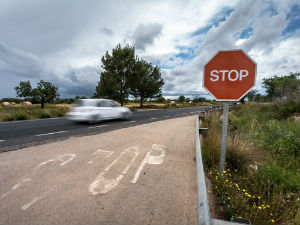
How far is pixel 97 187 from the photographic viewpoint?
2.31 metres

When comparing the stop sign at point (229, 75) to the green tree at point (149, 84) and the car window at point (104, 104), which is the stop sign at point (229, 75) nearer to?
the car window at point (104, 104)

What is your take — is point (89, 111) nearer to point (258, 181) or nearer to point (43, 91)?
point (258, 181)

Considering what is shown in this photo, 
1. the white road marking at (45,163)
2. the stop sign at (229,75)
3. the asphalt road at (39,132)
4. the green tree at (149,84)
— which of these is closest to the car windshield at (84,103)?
the asphalt road at (39,132)

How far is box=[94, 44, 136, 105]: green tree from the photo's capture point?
66.2ft

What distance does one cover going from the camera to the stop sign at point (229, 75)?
212cm

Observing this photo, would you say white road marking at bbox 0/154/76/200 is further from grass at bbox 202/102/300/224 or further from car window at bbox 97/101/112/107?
car window at bbox 97/101/112/107

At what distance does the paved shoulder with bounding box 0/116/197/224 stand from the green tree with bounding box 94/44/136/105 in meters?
17.2

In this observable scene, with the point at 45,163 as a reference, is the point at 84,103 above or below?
above

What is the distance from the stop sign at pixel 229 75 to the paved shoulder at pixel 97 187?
5.57 ft

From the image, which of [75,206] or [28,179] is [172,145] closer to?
[75,206]

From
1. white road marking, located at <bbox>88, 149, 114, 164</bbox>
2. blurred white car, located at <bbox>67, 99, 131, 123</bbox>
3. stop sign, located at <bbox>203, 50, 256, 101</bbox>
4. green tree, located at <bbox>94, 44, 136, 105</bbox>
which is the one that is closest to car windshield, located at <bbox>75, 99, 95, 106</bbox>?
blurred white car, located at <bbox>67, 99, 131, 123</bbox>

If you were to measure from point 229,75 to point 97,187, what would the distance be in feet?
9.43

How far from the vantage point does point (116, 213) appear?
1.79 m

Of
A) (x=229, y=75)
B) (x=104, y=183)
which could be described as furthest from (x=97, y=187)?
(x=229, y=75)
